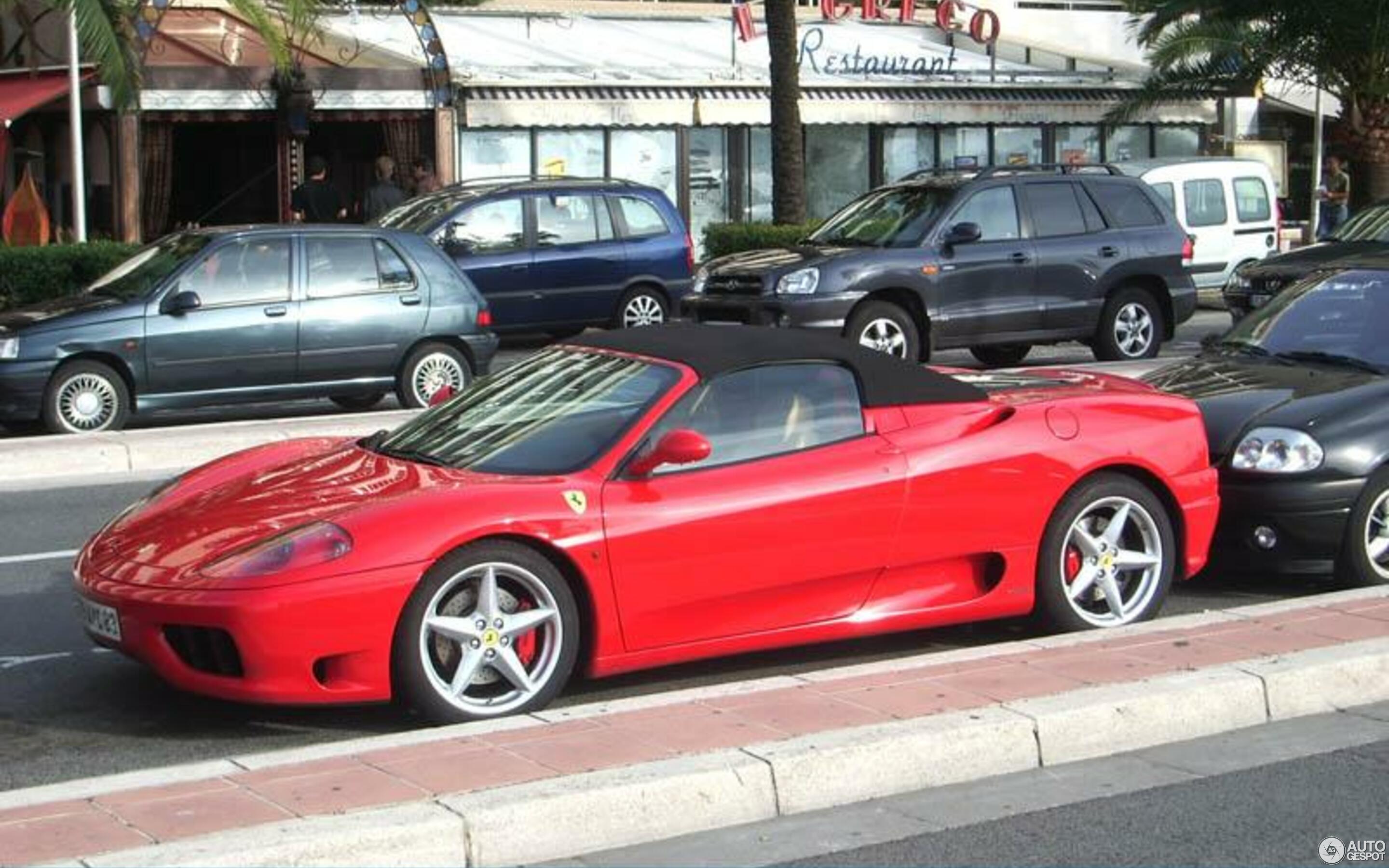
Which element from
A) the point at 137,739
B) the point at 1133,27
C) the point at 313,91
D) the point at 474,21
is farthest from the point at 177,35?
the point at 137,739

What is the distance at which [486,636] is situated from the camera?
6688 millimetres

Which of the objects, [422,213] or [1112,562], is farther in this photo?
[422,213]

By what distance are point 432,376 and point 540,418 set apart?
7997mm

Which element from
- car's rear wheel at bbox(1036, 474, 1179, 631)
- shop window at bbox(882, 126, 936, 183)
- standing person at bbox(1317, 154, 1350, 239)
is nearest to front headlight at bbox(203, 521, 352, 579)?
car's rear wheel at bbox(1036, 474, 1179, 631)

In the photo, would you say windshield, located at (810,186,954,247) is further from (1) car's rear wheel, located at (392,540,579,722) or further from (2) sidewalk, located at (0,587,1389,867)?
(1) car's rear wheel, located at (392,540,579,722)

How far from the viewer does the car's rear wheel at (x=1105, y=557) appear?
7.81 m

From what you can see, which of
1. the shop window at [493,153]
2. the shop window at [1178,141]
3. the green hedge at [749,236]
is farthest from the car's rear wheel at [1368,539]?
the shop window at [1178,141]

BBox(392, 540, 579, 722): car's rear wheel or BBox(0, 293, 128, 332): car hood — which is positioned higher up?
BBox(0, 293, 128, 332): car hood

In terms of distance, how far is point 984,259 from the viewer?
17.1m

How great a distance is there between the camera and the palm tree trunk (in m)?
23.2

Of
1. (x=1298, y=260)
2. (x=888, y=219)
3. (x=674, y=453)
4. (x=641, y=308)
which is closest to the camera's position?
(x=674, y=453)

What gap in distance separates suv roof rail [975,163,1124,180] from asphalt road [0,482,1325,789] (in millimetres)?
8513

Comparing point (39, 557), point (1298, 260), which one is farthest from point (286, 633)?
point (1298, 260)

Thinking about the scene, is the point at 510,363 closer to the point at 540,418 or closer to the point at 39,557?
the point at 39,557
